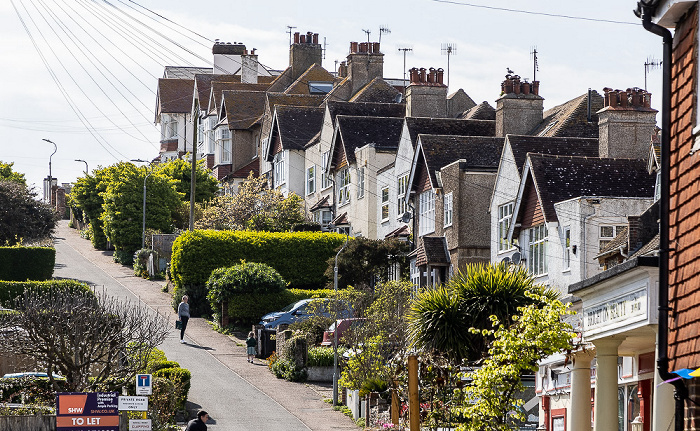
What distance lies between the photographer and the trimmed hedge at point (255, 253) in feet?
191

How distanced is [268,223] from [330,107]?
23.8 ft

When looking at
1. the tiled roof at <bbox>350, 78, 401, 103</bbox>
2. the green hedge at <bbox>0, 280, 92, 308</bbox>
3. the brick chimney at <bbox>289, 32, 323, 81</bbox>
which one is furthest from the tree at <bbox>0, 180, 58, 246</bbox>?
the brick chimney at <bbox>289, 32, 323, 81</bbox>

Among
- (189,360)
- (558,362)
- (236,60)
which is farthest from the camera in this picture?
(236,60)

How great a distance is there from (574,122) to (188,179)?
3982 centimetres

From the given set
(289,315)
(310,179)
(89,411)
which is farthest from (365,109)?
(89,411)

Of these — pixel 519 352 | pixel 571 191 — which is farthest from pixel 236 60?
pixel 519 352

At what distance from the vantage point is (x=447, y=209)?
48.8m

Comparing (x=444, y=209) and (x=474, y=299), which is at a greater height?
(x=444, y=209)

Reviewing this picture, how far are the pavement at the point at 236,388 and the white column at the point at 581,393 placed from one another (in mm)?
14567

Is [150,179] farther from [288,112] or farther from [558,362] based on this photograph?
[558,362]

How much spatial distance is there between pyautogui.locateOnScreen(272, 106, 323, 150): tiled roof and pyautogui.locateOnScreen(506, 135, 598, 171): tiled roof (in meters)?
29.2

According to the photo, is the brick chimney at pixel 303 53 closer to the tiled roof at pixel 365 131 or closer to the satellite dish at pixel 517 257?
the tiled roof at pixel 365 131

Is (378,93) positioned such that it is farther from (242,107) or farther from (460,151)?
(460,151)

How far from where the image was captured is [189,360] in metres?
44.7
